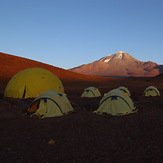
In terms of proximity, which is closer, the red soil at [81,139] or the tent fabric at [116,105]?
the red soil at [81,139]

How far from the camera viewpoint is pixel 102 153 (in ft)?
16.6

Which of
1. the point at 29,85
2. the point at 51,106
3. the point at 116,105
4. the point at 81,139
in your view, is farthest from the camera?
the point at 29,85

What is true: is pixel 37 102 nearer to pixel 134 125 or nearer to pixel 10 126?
pixel 10 126

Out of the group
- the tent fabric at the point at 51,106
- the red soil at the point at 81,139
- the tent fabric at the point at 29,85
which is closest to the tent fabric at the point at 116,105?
the red soil at the point at 81,139

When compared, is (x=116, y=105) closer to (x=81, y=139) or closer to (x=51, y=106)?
(x=51, y=106)

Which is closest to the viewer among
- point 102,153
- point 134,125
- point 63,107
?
point 102,153

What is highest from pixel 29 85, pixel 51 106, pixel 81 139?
pixel 29 85

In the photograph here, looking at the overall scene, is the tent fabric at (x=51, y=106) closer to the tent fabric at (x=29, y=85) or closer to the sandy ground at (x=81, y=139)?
the sandy ground at (x=81, y=139)

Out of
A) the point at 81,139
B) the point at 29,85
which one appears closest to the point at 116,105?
the point at 81,139

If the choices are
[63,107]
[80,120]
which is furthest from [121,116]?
[63,107]

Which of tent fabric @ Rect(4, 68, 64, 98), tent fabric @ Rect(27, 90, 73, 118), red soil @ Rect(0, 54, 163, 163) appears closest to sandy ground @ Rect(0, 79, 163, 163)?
red soil @ Rect(0, 54, 163, 163)

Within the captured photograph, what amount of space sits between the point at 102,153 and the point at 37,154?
5.97ft

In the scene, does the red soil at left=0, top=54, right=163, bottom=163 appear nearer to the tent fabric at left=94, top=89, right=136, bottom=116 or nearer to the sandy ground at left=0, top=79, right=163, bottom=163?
the sandy ground at left=0, top=79, right=163, bottom=163

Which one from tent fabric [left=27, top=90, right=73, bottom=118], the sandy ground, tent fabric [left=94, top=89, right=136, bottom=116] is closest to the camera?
the sandy ground
